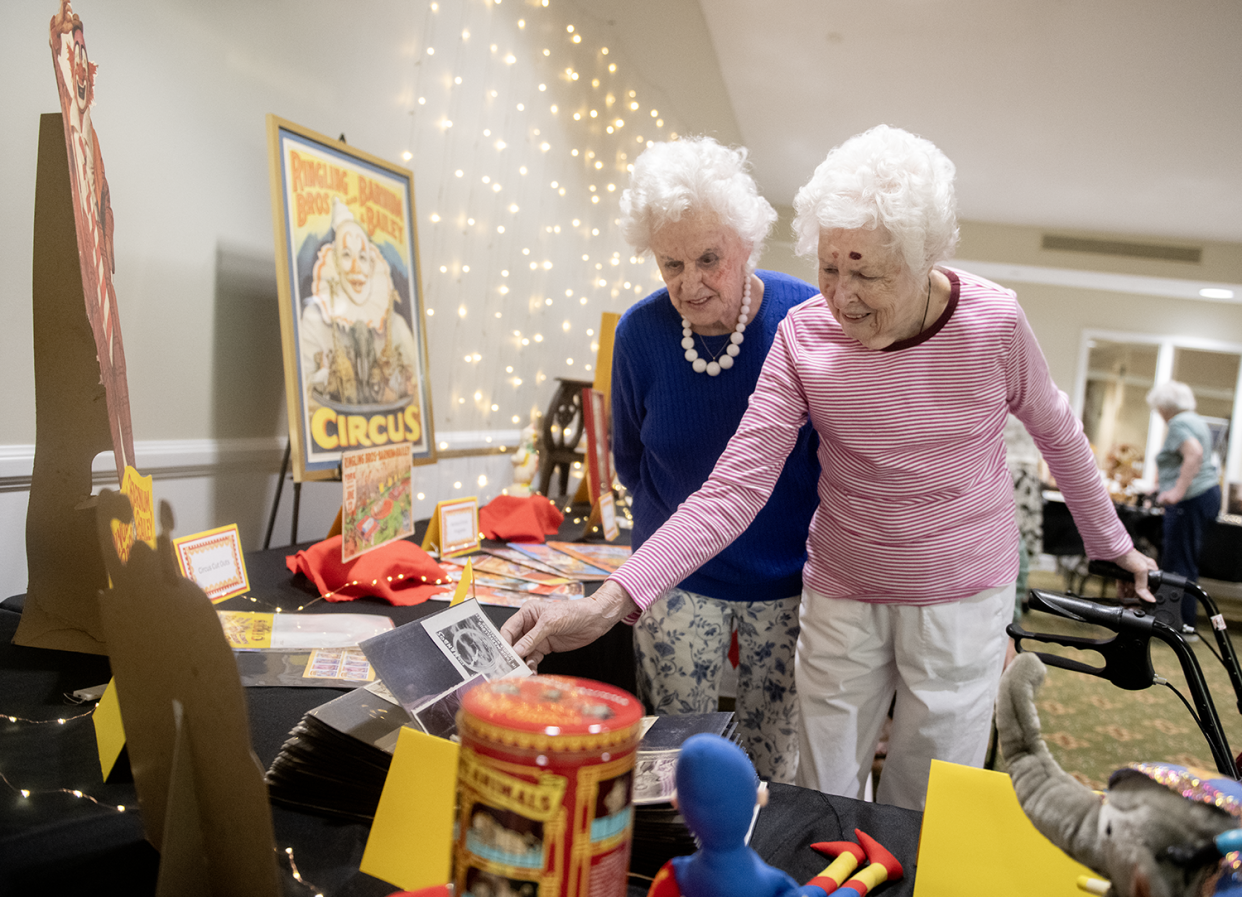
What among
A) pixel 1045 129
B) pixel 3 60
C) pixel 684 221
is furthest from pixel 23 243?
pixel 1045 129

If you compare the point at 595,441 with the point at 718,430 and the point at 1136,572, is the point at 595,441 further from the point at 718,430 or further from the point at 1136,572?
the point at 1136,572

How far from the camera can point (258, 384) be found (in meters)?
2.08

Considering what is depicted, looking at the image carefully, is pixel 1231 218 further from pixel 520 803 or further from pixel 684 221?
pixel 520 803

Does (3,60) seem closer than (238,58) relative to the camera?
Yes

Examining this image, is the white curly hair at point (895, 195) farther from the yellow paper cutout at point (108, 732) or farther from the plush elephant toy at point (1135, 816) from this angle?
the yellow paper cutout at point (108, 732)

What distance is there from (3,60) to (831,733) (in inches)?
67.8

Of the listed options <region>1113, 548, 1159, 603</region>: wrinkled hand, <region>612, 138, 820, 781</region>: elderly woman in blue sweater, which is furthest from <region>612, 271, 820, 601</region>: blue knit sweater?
<region>1113, 548, 1159, 603</region>: wrinkled hand

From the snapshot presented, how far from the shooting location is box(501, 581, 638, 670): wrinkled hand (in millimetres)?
951

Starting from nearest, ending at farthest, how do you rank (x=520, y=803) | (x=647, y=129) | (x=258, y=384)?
(x=520, y=803), (x=258, y=384), (x=647, y=129)

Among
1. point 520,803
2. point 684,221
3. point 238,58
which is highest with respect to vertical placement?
point 238,58

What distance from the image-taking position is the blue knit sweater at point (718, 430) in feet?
4.75

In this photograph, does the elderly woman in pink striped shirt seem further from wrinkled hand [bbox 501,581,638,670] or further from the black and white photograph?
the black and white photograph

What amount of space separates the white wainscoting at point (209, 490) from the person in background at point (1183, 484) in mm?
5721

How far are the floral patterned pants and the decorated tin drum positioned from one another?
1.05 meters
